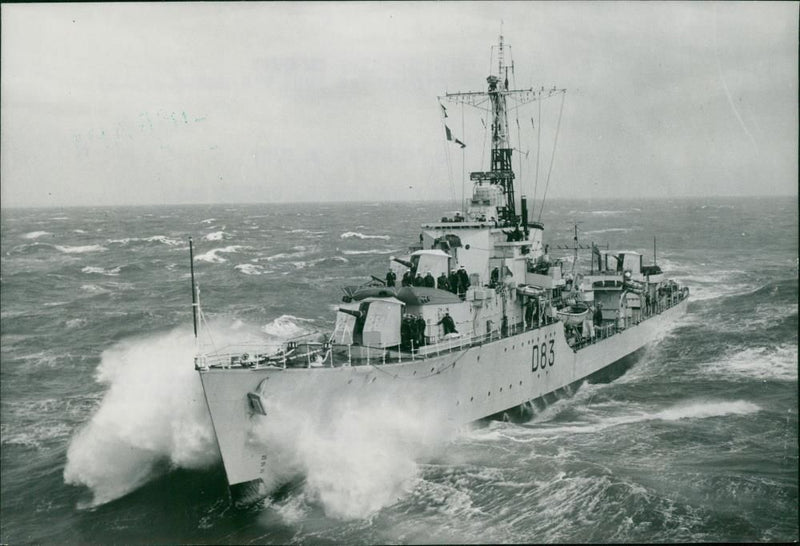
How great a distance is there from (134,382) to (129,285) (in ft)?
94.3

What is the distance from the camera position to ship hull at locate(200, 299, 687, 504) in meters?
17.0

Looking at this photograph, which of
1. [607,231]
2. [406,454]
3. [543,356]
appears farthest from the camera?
[607,231]

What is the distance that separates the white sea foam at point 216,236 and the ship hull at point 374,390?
64079 mm

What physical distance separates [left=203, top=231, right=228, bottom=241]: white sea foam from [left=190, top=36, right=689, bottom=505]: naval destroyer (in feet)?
197

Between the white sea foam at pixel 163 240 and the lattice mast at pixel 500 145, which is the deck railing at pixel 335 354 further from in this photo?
the white sea foam at pixel 163 240

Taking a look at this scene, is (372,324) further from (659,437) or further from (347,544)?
(659,437)

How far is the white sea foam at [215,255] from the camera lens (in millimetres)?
63531

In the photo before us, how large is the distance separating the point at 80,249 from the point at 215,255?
1662 cm

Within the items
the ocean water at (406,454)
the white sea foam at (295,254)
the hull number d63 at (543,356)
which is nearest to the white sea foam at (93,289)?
the ocean water at (406,454)

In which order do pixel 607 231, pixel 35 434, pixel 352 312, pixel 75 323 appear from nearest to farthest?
pixel 352 312 → pixel 35 434 → pixel 75 323 → pixel 607 231

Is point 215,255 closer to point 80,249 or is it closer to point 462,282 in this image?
point 80,249

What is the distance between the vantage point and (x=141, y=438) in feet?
67.7

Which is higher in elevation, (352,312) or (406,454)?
Answer: (352,312)

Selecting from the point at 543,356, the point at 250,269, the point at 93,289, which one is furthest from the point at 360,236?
the point at 543,356
